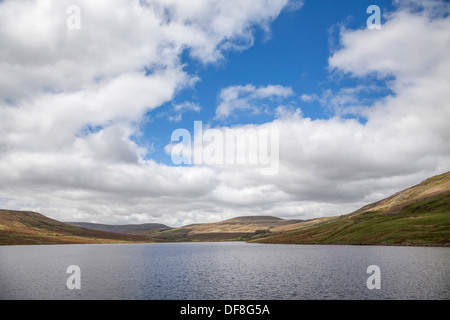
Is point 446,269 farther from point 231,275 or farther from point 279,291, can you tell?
point 231,275

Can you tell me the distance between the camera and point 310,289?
6056 centimetres

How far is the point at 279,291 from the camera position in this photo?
5928cm
